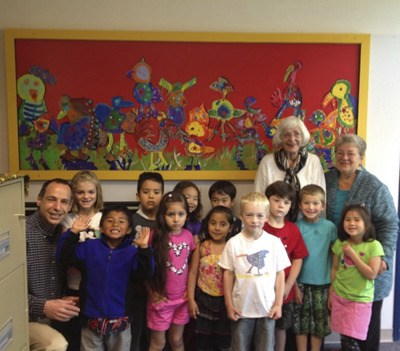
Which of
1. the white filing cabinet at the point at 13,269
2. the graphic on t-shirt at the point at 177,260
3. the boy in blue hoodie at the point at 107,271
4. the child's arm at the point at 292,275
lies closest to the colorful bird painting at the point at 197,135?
the graphic on t-shirt at the point at 177,260

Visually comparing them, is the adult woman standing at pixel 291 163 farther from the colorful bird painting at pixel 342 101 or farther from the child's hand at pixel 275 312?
the child's hand at pixel 275 312

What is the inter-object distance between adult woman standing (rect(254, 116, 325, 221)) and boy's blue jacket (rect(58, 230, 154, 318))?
99 centimetres

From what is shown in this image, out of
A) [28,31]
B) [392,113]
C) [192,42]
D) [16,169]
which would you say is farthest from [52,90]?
[392,113]

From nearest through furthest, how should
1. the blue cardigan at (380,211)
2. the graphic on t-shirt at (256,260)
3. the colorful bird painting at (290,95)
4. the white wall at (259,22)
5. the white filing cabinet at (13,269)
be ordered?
the white filing cabinet at (13,269) < the graphic on t-shirt at (256,260) < the blue cardigan at (380,211) < the white wall at (259,22) < the colorful bird painting at (290,95)

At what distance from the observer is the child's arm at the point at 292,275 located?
7.52ft

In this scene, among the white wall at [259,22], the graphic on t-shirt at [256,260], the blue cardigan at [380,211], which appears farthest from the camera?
the white wall at [259,22]

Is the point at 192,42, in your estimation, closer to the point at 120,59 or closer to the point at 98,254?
the point at 120,59

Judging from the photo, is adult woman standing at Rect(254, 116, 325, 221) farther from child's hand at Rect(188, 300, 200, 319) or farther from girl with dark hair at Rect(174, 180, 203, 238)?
child's hand at Rect(188, 300, 200, 319)

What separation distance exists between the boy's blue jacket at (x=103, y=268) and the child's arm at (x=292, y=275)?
816 millimetres

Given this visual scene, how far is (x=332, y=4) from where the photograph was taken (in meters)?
2.78

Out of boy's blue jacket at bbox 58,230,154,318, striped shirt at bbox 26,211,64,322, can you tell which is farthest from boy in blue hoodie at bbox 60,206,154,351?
striped shirt at bbox 26,211,64,322

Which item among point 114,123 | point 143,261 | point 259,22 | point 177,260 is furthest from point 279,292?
point 259,22

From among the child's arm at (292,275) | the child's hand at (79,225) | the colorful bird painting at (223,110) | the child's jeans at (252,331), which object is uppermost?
the colorful bird painting at (223,110)

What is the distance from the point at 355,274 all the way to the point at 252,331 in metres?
0.68
